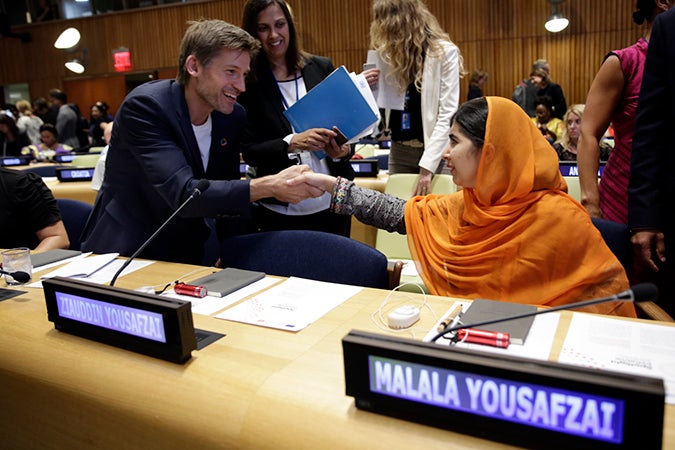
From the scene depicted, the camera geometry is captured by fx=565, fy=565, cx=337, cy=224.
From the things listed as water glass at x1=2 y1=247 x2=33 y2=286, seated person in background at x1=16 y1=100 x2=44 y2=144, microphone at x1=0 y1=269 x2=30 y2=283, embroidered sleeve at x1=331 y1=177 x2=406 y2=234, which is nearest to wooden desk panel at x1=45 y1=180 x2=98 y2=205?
water glass at x1=2 y1=247 x2=33 y2=286

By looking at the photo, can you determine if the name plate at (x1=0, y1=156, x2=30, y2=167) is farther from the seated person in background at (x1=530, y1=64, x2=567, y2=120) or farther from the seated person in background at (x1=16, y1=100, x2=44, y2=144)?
the seated person in background at (x1=530, y1=64, x2=567, y2=120)

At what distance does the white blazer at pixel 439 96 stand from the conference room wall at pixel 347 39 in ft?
26.4

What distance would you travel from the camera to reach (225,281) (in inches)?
67.9

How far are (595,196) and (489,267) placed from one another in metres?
0.77

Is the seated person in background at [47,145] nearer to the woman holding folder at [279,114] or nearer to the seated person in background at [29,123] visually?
the seated person in background at [29,123]

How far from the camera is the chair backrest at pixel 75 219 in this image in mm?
2785

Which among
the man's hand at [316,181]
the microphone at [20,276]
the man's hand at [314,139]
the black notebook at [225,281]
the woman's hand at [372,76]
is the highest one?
the woman's hand at [372,76]

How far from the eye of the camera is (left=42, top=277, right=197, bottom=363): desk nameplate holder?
117cm

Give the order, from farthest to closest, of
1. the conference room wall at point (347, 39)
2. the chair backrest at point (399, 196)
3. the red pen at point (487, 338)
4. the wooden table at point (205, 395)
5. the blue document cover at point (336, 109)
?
1. the conference room wall at point (347, 39)
2. the chair backrest at point (399, 196)
3. the blue document cover at point (336, 109)
4. the red pen at point (487, 338)
5. the wooden table at point (205, 395)

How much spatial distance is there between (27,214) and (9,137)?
7.10m

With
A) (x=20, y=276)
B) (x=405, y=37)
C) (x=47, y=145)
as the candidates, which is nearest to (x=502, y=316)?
(x=20, y=276)

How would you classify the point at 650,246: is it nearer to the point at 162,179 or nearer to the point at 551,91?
the point at 162,179

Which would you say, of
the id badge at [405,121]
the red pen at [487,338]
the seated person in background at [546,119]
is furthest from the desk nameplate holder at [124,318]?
the seated person in background at [546,119]

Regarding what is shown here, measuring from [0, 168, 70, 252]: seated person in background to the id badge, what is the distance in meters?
1.75
